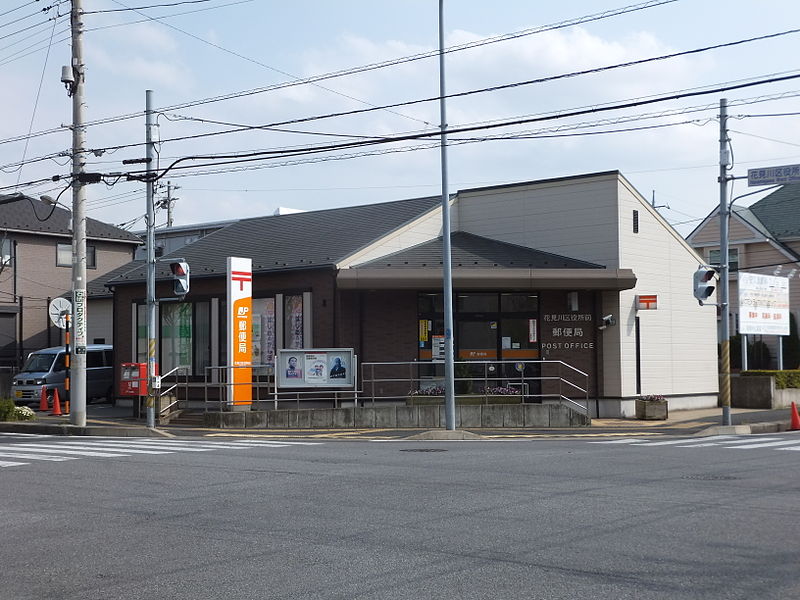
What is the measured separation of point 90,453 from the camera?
1703 cm

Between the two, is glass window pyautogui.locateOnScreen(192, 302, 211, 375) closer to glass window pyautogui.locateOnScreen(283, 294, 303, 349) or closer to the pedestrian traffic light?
glass window pyautogui.locateOnScreen(283, 294, 303, 349)

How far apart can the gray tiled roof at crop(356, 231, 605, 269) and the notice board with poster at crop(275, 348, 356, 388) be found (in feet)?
9.86

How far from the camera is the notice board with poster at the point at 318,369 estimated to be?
25.0 m

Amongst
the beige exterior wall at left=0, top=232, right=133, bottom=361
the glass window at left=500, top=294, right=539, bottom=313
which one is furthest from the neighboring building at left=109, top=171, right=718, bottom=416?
the beige exterior wall at left=0, top=232, right=133, bottom=361

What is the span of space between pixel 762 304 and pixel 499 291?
13553mm

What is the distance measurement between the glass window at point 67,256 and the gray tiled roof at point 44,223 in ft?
2.19

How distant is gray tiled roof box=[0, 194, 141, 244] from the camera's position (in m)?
43.4

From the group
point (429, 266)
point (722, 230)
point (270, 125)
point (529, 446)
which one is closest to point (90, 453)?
point (529, 446)

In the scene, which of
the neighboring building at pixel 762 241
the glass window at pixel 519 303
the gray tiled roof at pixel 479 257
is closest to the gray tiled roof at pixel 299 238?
the gray tiled roof at pixel 479 257

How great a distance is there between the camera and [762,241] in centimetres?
4706

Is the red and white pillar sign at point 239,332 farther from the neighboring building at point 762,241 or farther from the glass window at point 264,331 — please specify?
the neighboring building at point 762,241

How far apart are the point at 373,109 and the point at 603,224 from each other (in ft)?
29.1

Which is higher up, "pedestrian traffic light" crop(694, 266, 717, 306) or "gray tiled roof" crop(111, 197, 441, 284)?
"gray tiled roof" crop(111, 197, 441, 284)

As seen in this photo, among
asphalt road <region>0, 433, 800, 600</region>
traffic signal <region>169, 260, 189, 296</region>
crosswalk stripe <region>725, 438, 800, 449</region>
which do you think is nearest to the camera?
asphalt road <region>0, 433, 800, 600</region>
